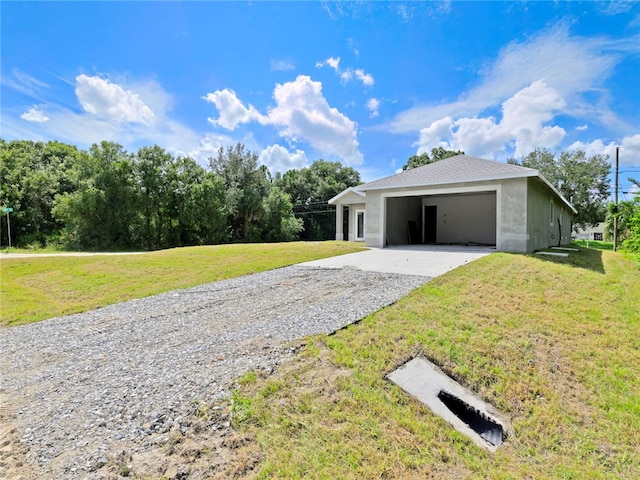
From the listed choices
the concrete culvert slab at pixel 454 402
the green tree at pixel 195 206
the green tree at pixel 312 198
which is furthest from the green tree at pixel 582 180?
the concrete culvert slab at pixel 454 402

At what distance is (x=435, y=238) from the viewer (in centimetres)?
1594

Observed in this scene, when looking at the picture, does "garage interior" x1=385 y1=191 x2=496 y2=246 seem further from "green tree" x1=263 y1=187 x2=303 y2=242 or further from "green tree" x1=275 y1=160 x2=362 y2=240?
"green tree" x1=275 y1=160 x2=362 y2=240

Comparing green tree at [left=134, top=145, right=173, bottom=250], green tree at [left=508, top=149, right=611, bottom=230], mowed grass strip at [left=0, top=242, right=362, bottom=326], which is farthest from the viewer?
green tree at [left=508, top=149, right=611, bottom=230]

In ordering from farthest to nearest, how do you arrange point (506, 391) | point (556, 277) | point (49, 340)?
point (556, 277)
point (49, 340)
point (506, 391)

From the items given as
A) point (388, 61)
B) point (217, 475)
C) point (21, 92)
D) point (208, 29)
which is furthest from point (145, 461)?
point (388, 61)

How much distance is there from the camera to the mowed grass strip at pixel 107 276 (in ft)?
19.5

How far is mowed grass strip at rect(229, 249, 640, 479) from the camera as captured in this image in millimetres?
2303

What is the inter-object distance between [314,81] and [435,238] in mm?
10039

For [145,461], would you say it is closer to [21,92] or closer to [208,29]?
[208,29]

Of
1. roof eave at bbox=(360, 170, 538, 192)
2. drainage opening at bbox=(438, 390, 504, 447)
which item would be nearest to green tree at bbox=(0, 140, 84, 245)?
roof eave at bbox=(360, 170, 538, 192)

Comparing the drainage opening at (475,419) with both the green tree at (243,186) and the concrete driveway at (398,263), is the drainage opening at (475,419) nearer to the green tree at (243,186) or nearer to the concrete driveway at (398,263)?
the concrete driveway at (398,263)

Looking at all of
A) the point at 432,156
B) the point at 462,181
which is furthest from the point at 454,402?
the point at 432,156

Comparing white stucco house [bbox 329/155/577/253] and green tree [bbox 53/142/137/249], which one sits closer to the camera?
white stucco house [bbox 329/155/577/253]

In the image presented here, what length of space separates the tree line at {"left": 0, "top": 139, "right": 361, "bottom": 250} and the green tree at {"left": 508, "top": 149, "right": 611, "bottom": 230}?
26.3 m
